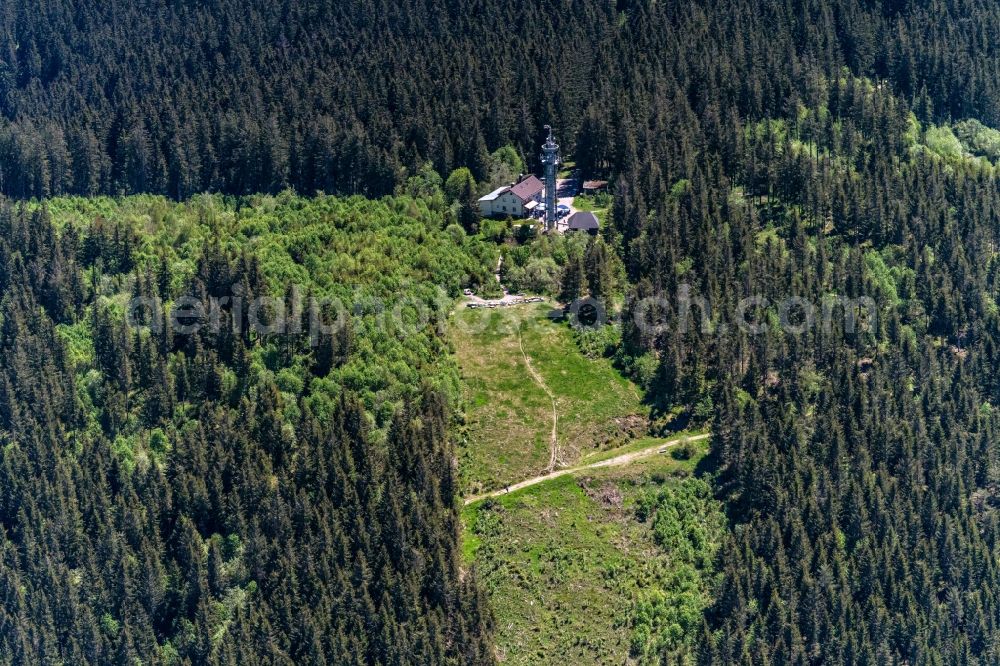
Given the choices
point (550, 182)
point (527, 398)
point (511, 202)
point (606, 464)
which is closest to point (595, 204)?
point (550, 182)

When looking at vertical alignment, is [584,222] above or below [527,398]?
above

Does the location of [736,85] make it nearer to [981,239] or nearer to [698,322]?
[981,239]

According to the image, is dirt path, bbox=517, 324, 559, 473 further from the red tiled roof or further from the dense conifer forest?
the red tiled roof

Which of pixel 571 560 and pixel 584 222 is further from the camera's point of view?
pixel 584 222

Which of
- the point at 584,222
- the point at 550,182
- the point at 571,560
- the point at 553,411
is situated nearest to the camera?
the point at 571,560

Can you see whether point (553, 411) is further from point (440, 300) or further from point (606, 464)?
point (440, 300)

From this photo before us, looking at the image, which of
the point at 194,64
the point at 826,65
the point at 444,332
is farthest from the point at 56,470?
the point at 826,65

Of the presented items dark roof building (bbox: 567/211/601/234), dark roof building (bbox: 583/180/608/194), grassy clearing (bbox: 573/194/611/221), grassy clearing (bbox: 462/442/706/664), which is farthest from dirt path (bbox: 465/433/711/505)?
dark roof building (bbox: 583/180/608/194)
